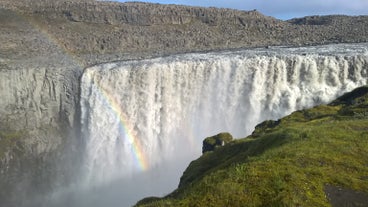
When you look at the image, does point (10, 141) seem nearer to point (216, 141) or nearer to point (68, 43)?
point (216, 141)

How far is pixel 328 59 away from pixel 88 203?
2037 centimetres

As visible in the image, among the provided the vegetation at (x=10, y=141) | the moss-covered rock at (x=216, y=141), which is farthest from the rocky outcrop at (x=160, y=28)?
the moss-covered rock at (x=216, y=141)

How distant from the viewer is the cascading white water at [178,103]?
35156mm

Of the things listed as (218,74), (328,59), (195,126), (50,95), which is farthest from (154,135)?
(328,59)

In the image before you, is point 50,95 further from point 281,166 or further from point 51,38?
point 281,166

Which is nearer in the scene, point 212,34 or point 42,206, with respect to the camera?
point 42,206

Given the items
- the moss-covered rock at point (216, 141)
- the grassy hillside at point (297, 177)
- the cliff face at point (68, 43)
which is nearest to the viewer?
the grassy hillside at point (297, 177)

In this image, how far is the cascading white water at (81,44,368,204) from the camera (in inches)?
1384

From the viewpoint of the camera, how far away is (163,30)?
7112cm

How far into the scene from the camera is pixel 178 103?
122 ft

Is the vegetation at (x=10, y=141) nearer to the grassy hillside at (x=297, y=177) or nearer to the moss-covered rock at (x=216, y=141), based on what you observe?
the moss-covered rock at (x=216, y=141)

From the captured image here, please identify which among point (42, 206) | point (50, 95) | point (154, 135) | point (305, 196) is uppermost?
point (305, 196)

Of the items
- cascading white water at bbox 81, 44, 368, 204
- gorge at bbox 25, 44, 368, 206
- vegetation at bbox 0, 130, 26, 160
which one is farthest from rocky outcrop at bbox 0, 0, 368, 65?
vegetation at bbox 0, 130, 26, 160

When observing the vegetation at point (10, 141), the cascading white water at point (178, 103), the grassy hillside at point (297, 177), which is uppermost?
the grassy hillside at point (297, 177)
